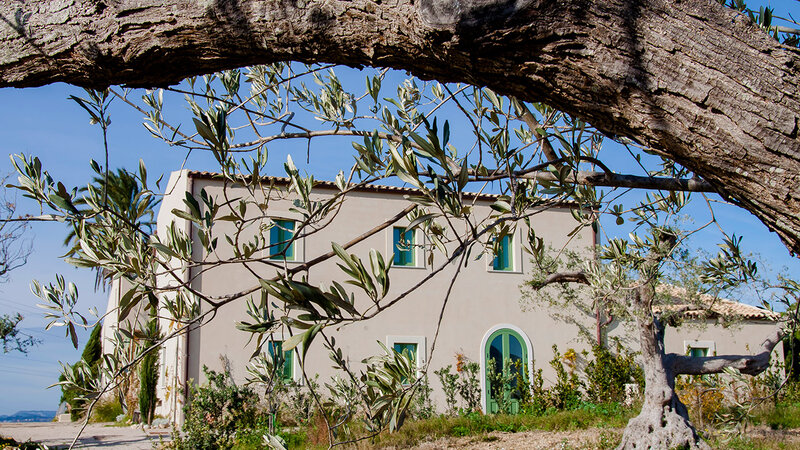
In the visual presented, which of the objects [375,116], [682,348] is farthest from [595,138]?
[682,348]

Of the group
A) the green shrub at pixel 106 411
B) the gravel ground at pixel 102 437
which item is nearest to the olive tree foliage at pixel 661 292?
the gravel ground at pixel 102 437

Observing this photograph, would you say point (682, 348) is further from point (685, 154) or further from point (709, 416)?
point (685, 154)

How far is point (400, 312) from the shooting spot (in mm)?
13867

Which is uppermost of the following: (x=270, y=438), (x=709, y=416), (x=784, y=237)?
(x=784, y=237)

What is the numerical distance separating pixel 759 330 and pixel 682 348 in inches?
117

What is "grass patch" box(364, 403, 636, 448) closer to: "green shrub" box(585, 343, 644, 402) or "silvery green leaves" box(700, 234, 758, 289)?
"green shrub" box(585, 343, 644, 402)

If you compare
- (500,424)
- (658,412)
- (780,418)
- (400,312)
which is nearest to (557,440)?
(500,424)

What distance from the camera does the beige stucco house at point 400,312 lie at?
41.4ft

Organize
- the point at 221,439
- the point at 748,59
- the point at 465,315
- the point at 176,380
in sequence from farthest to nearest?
the point at 465,315
the point at 176,380
the point at 221,439
the point at 748,59

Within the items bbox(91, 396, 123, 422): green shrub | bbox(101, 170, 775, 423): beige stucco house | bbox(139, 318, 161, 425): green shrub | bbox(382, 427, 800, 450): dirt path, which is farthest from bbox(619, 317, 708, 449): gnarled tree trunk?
bbox(91, 396, 123, 422): green shrub

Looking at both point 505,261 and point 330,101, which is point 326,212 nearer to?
point 330,101

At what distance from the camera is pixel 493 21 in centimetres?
136

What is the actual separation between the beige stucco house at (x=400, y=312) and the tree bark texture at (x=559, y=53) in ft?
35.4

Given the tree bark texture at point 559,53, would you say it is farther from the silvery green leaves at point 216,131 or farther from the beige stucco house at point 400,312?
the beige stucco house at point 400,312
